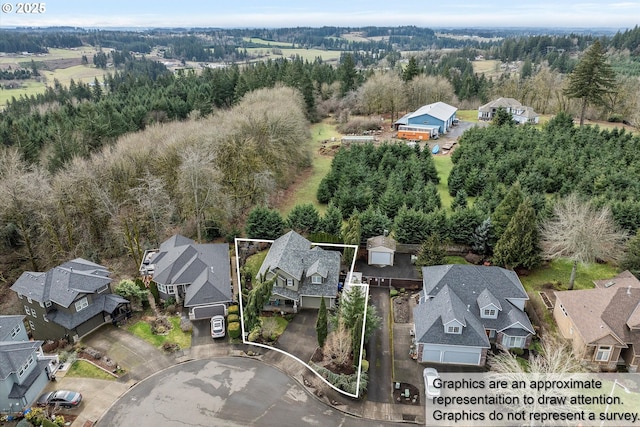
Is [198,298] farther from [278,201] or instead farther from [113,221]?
[278,201]

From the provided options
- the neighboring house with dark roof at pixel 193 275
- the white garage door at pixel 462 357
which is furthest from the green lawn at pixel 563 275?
the neighboring house with dark roof at pixel 193 275

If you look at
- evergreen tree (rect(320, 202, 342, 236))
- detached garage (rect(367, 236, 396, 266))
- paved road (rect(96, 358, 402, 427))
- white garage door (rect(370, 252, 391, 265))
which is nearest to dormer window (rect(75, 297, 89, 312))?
paved road (rect(96, 358, 402, 427))

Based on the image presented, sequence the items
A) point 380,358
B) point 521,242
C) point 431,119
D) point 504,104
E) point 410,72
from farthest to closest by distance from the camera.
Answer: point 410,72
point 504,104
point 431,119
point 521,242
point 380,358

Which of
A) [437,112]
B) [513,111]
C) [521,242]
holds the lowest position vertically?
[521,242]

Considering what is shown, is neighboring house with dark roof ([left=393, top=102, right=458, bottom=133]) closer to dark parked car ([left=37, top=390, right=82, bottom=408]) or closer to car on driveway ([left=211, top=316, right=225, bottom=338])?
car on driveway ([left=211, top=316, right=225, bottom=338])

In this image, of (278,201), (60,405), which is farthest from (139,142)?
(60,405)

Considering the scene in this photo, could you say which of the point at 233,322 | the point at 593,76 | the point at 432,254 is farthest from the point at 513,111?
the point at 233,322

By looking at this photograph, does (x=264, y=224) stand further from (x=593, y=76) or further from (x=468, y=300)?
(x=593, y=76)
